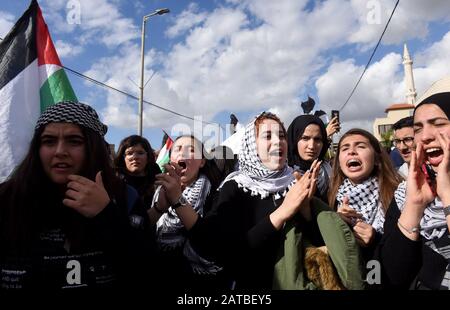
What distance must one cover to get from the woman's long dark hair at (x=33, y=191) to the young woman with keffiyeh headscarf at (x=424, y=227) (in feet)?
4.62

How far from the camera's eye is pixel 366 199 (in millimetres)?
2410

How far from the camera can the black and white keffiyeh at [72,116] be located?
162 centimetres

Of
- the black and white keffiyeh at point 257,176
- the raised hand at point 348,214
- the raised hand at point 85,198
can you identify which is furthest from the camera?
the black and white keffiyeh at point 257,176

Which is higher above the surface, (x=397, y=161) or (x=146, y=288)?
(x=397, y=161)

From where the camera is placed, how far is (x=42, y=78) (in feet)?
9.22

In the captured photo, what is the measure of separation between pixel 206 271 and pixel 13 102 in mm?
1971

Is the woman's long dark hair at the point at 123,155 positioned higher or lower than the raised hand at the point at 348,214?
higher

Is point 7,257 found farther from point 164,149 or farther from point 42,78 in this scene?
point 164,149

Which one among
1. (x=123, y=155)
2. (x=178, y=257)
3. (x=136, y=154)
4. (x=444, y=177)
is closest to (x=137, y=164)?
(x=136, y=154)

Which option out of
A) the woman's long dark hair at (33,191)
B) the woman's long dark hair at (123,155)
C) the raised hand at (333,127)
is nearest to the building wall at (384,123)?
the raised hand at (333,127)

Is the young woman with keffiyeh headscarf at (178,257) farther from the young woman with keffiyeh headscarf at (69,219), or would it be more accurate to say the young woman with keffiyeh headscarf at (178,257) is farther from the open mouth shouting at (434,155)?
the open mouth shouting at (434,155)

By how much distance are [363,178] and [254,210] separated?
98 centimetres

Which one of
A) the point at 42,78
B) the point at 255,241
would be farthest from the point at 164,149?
the point at 255,241

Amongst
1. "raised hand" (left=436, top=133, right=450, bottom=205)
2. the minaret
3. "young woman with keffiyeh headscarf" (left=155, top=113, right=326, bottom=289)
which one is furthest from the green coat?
the minaret
